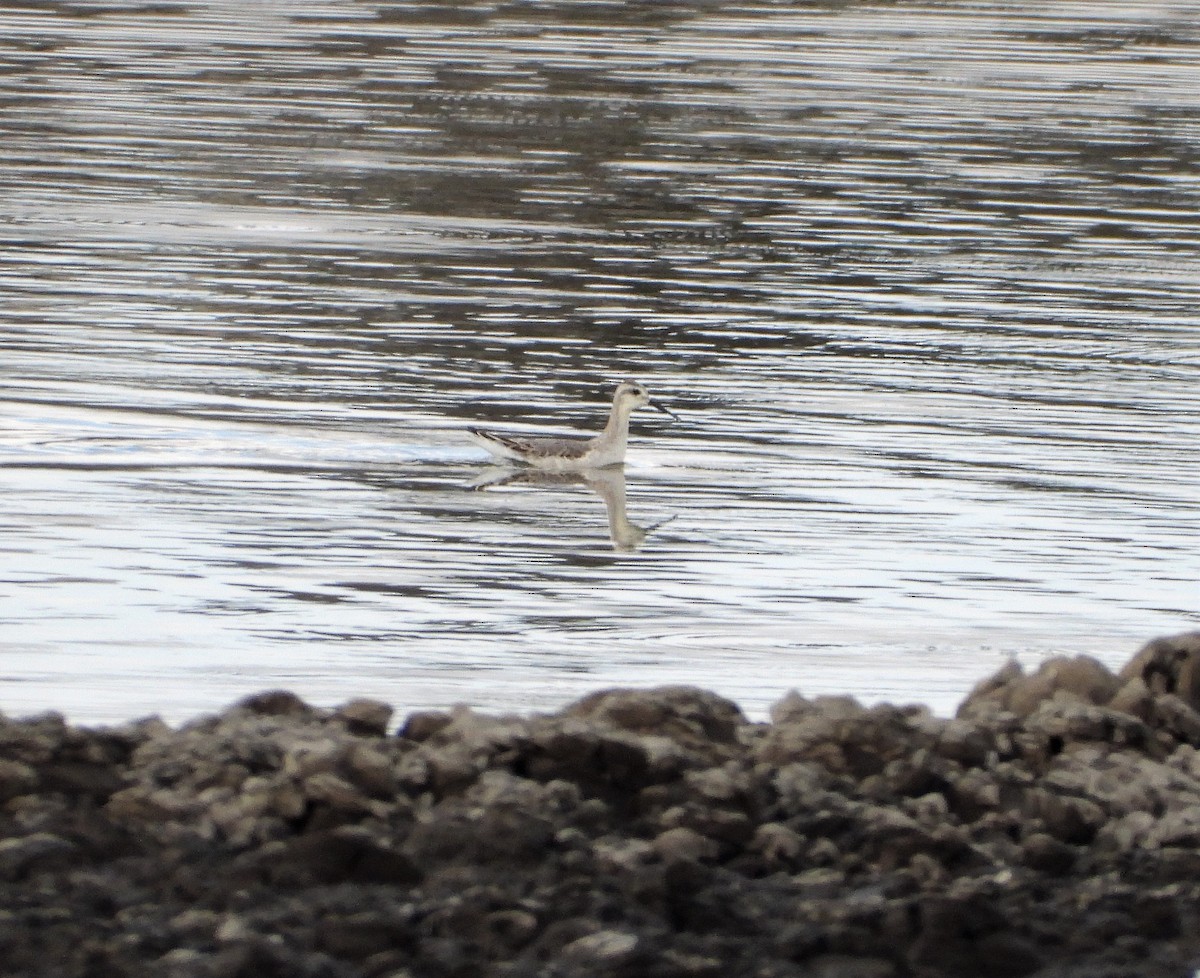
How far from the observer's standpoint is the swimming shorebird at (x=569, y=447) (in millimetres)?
18391

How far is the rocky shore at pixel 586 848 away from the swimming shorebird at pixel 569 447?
24.6ft

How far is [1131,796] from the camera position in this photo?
1060 centimetres

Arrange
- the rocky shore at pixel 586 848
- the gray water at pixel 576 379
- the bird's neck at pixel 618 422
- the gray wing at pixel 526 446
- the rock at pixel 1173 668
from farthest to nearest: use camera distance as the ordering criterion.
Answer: the bird's neck at pixel 618 422 → the gray wing at pixel 526 446 → the gray water at pixel 576 379 → the rock at pixel 1173 668 → the rocky shore at pixel 586 848

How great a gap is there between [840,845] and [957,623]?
4613 mm

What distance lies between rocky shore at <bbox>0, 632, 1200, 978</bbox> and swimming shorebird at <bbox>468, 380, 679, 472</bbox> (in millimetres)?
7506

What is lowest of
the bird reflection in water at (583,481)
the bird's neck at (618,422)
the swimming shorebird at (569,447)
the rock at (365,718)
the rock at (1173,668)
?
the rock at (365,718)

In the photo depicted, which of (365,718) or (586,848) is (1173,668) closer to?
(586,848)

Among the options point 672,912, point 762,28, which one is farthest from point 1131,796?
point 762,28

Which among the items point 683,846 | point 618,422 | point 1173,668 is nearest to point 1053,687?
point 1173,668

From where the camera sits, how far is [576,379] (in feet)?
74.0

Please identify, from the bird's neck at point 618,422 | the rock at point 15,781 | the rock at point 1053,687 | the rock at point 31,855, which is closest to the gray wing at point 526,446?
the bird's neck at point 618,422

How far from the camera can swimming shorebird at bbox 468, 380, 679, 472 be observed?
18391 millimetres

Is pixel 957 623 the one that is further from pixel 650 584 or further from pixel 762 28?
pixel 762 28

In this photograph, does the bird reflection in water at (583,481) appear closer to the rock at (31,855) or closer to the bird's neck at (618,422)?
the bird's neck at (618,422)
